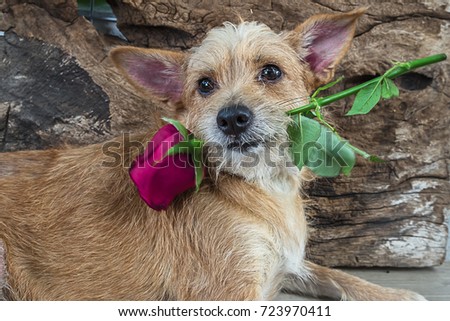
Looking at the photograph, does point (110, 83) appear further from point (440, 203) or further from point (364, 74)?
point (440, 203)

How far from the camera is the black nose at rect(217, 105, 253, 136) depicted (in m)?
2.09

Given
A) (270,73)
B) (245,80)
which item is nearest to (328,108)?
(270,73)

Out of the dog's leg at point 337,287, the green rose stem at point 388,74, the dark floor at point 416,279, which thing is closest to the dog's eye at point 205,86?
the green rose stem at point 388,74

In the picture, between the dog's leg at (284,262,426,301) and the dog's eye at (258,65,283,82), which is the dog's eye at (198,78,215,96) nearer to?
the dog's eye at (258,65,283,82)

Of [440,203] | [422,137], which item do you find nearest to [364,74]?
[422,137]

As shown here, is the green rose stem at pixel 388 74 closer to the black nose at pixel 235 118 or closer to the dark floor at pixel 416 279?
the black nose at pixel 235 118

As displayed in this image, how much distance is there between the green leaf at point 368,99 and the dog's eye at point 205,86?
0.54m

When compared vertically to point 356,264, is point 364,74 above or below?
above

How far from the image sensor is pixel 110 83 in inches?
119

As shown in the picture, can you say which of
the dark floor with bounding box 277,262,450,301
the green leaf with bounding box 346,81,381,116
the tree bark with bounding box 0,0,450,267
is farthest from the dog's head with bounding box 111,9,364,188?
the dark floor with bounding box 277,262,450,301

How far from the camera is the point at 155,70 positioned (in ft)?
8.17
